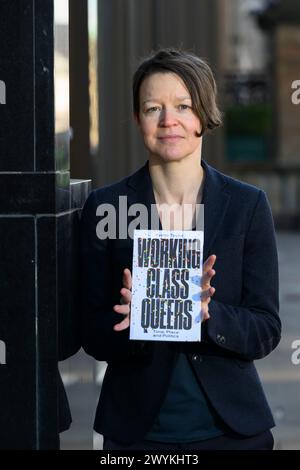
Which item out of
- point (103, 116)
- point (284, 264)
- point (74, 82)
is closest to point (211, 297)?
point (74, 82)

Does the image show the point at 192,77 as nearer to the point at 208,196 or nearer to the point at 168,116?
the point at 168,116

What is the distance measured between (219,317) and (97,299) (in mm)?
309

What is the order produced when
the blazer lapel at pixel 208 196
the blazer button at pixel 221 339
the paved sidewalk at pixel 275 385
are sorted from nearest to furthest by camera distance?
the blazer button at pixel 221 339 < the blazer lapel at pixel 208 196 < the paved sidewalk at pixel 275 385

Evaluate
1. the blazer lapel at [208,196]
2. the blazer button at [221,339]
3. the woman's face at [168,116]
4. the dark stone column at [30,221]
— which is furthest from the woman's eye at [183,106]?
the blazer button at [221,339]

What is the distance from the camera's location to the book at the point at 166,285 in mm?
2930

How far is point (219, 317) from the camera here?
2.99 meters

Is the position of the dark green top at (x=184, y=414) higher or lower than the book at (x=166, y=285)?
lower

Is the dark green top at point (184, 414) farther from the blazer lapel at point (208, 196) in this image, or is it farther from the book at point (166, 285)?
Result: the blazer lapel at point (208, 196)

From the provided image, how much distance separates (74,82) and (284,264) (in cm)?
1183

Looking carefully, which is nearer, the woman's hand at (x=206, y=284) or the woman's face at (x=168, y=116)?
the woman's hand at (x=206, y=284)

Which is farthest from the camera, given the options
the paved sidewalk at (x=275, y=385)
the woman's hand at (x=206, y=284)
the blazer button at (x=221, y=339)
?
the paved sidewalk at (x=275, y=385)

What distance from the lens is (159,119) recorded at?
9.97ft

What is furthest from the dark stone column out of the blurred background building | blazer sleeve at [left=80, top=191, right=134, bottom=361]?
blazer sleeve at [left=80, top=191, right=134, bottom=361]
